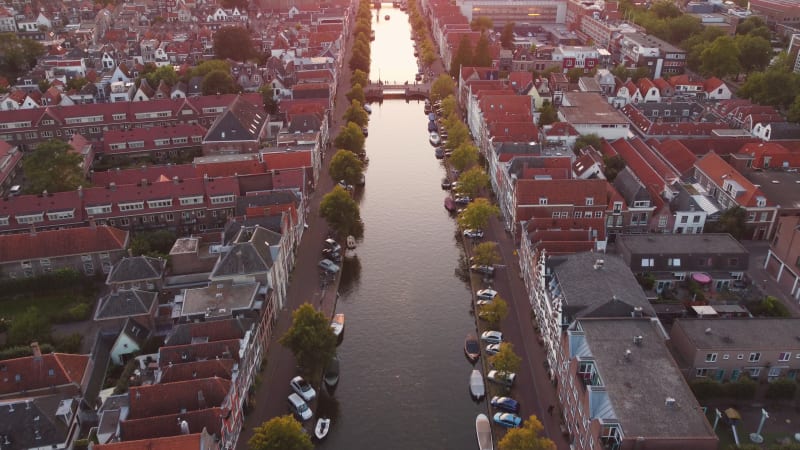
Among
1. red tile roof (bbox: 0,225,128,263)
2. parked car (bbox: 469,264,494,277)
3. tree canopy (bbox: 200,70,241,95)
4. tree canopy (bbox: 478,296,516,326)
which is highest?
tree canopy (bbox: 200,70,241,95)

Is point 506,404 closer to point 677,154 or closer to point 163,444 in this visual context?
point 163,444

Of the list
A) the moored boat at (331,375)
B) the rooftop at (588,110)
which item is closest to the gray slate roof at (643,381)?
the moored boat at (331,375)

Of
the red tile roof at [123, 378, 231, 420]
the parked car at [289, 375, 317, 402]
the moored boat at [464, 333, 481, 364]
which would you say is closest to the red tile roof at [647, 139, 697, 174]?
the moored boat at [464, 333, 481, 364]

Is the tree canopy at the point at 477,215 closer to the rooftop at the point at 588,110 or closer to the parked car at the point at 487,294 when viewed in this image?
the parked car at the point at 487,294

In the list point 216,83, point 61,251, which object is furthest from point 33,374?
point 216,83

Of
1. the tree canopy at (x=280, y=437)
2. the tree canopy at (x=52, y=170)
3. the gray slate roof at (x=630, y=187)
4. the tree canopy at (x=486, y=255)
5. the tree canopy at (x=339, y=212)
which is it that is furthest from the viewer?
the tree canopy at (x=52, y=170)

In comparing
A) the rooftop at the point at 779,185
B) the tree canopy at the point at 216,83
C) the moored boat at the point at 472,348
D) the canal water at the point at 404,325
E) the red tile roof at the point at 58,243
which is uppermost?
the tree canopy at the point at 216,83

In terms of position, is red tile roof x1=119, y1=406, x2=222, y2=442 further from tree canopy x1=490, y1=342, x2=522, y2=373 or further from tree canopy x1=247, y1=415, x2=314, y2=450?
tree canopy x1=490, y1=342, x2=522, y2=373
